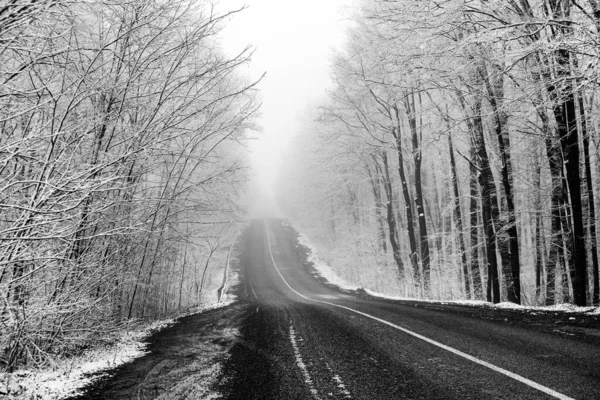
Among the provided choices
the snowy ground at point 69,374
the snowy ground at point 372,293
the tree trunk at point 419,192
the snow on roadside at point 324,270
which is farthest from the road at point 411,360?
the snow on roadside at point 324,270

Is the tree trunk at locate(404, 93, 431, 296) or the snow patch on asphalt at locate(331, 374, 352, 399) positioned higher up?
the tree trunk at locate(404, 93, 431, 296)

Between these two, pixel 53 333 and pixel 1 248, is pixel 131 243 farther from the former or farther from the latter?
pixel 1 248

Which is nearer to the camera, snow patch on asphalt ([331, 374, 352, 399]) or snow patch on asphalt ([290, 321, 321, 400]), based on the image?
snow patch on asphalt ([331, 374, 352, 399])

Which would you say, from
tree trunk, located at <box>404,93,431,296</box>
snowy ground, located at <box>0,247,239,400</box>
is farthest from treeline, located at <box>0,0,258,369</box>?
tree trunk, located at <box>404,93,431,296</box>

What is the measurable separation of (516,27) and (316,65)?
13.9 metres

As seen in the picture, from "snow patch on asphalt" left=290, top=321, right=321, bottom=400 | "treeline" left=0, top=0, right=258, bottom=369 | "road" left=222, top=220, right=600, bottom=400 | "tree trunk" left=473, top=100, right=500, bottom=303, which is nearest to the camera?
"road" left=222, top=220, right=600, bottom=400

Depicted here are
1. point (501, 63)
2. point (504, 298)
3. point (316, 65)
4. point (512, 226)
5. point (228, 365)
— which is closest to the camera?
point (228, 365)

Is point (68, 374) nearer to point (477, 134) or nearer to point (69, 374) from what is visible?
point (69, 374)

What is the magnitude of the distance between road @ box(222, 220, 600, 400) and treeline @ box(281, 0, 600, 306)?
154 inches

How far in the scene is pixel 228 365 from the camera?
5.29 meters

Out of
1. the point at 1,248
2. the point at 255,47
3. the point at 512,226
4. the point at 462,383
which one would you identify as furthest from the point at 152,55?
the point at 512,226

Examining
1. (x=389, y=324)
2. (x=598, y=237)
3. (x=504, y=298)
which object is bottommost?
(x=504, y=298)

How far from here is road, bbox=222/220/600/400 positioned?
151 inches

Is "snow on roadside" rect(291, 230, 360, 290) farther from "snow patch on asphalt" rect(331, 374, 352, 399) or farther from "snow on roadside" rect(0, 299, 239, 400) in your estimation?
"snow patch on asphalt" rect(331, 374, 352, 399)
